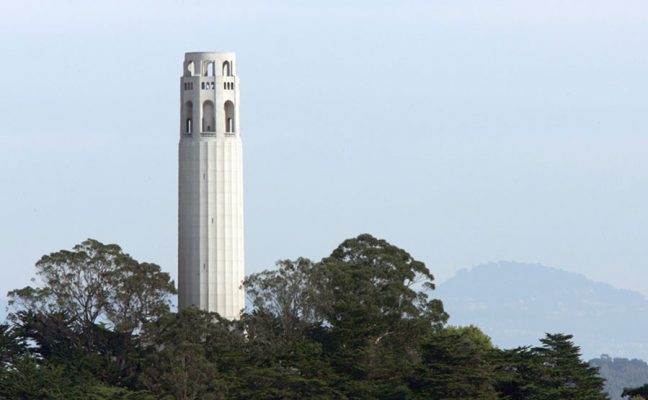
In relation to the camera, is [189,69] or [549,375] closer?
[549,375]

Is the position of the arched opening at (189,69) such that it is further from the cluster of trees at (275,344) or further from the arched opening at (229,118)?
the cluster of trees at (275,344)

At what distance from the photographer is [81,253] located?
3999 inches

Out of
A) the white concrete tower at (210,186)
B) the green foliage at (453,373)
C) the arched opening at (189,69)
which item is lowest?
the green foliage at (453,373)

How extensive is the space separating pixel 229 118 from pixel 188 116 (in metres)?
2.85

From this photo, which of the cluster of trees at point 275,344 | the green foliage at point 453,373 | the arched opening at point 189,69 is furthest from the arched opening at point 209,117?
the green foliage at point 453,373

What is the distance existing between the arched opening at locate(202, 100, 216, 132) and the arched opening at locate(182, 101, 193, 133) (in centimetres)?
100

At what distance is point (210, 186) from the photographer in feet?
391

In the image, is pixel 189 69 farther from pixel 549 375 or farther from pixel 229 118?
pixel 549 375

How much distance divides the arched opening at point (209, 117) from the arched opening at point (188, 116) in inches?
39.4

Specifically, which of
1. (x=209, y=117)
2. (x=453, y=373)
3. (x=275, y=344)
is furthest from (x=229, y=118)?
(x=453, y=373)

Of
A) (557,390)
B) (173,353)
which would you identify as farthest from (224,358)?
(557,390)

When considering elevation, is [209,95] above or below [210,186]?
above

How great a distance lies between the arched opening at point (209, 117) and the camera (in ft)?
392

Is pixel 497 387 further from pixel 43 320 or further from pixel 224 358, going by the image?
pixel 43 320
